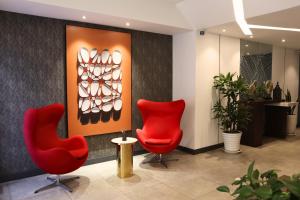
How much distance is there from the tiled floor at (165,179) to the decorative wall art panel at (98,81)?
78 centimetres

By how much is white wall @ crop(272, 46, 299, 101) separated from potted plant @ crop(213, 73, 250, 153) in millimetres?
2668

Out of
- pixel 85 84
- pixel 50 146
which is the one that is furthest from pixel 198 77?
pixel 50 146

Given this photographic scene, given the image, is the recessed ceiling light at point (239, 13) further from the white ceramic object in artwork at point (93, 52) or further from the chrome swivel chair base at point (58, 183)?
the chrome swivel chair base at point (58, 183)

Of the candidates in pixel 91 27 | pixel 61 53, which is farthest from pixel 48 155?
pixel 91 27

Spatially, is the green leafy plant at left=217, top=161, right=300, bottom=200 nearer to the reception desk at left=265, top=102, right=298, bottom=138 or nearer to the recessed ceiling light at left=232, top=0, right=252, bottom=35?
the recessed ceiling light at left=232, top=0, right=252, bottom=35

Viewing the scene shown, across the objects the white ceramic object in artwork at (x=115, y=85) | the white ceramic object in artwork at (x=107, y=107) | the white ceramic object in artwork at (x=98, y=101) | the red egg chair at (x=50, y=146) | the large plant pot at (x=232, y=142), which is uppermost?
the white ceramic object in artwork at (x=115, y=85)

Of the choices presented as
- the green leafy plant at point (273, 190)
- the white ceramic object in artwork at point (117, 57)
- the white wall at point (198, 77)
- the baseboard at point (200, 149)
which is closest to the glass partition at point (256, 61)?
the white wall at point (198, 77)

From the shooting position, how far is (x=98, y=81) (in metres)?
4.44

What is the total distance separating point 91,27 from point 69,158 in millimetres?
2332

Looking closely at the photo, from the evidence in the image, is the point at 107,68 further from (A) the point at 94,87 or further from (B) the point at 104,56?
(A) the point at 94,87

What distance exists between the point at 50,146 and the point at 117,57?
1.98m

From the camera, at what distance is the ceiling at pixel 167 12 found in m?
3.47

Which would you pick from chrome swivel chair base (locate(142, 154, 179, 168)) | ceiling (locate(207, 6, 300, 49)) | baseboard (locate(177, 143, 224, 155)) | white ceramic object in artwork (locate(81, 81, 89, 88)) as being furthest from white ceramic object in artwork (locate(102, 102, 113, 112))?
ceiling (locate(207, 6, 300, 49))

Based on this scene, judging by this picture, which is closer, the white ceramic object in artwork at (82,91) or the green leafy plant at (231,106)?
the white ceramic object in artwork at (82,91)
